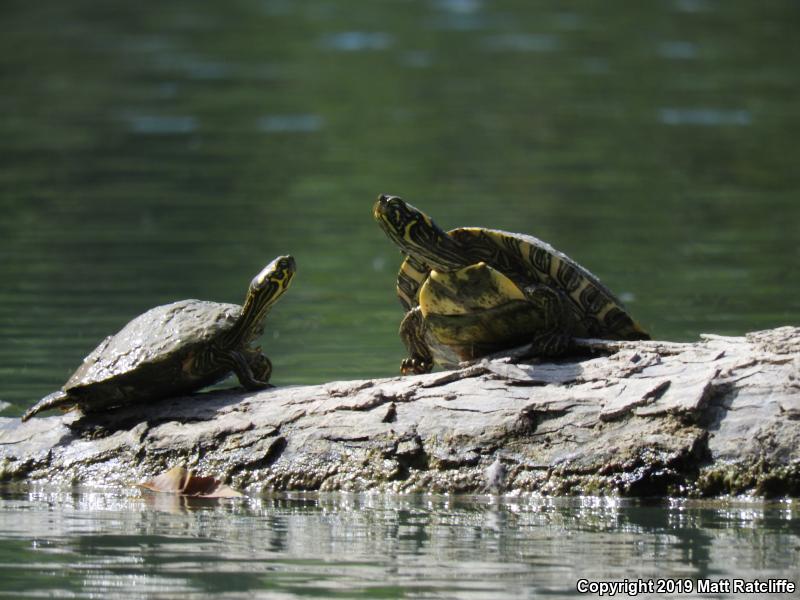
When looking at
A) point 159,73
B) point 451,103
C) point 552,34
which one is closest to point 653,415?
point 451,103

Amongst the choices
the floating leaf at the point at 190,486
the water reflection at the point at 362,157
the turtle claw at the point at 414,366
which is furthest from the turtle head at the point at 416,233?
the water reflection at the point at 362,157

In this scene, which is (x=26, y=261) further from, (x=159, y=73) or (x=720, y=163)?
(x=159, y=73)

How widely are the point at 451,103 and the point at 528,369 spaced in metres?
15.0

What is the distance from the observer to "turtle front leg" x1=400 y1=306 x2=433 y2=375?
5883 mm

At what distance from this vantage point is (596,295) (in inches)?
220

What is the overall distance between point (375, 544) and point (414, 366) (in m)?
1.69

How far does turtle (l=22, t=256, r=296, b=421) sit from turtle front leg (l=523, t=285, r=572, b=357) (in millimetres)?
994

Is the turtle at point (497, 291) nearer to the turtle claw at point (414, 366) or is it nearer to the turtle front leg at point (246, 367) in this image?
the turtle claw at point (414, 366)

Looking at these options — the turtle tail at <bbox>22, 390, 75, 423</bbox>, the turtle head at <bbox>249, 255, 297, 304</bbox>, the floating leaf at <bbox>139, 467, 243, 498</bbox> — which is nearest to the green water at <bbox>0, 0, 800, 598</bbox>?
the floating leaf at <bbox>139, 467, 243, 498</bbox>

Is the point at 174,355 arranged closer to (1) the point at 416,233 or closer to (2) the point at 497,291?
(1) the point at 416,233

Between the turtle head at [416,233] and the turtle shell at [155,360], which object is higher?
the turtle head at [416,233]

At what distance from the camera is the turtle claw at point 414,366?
6070 millimetres

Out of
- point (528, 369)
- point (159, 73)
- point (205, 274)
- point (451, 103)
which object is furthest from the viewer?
point (159, 73)

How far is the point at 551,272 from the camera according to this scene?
5.57m
